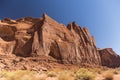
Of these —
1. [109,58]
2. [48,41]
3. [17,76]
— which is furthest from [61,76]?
[109,58]

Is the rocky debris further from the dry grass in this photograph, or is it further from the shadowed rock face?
the dry grass

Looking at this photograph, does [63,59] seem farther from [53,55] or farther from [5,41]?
[5,41]

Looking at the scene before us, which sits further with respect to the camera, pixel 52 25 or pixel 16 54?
pixel 52 25

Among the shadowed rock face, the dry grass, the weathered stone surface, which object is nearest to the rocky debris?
the weathered stone surface

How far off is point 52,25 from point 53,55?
10432 mm

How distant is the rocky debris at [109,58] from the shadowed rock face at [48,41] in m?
16.5

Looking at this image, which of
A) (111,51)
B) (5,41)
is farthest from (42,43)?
(111,51)

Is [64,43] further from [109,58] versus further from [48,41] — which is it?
[109,58]

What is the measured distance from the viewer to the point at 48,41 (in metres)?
56.7

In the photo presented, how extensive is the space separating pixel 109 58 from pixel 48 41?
134 feet

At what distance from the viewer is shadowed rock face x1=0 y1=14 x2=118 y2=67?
2127 inches

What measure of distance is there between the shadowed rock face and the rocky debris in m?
16.5

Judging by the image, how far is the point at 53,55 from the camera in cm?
5569

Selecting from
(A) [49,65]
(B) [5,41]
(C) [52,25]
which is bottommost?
(A) [49,65]
